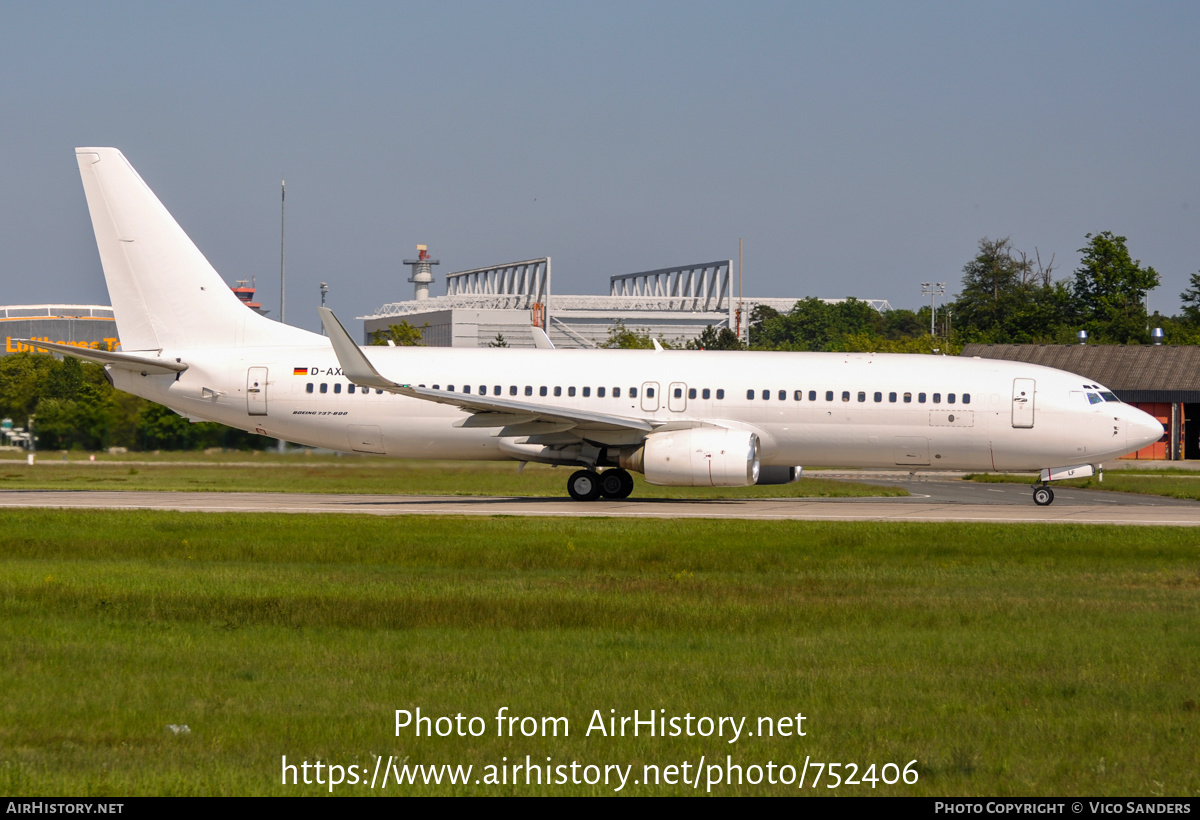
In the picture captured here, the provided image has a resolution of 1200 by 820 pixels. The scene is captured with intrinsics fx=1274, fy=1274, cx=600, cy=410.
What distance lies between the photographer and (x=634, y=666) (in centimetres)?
959

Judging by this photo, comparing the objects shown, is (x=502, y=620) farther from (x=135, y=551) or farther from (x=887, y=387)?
(x=887, y=387)

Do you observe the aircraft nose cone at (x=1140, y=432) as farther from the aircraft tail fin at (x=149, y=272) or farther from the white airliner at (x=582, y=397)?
the aircraft tail fin at (x=149, y=272)

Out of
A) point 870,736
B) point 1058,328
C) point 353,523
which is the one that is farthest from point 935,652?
point 1058,328

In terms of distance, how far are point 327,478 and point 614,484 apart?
6817 millimetres


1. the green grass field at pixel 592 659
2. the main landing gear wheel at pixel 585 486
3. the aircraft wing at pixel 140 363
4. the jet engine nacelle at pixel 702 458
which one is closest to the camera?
the green grass field at pixel 592 659

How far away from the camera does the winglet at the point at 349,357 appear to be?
80.8ft

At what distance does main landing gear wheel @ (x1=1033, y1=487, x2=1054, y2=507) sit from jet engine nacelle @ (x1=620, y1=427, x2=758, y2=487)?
23.8 ft

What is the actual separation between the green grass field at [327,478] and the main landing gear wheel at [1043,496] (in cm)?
493

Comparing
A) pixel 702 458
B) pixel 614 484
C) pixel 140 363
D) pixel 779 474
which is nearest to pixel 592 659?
pixel 702 458

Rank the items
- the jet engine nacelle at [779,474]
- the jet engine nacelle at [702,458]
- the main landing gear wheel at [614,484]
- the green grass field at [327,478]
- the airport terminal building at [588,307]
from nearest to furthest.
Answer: the jet engine nacelle at [702,458] → the main landing gear wheel at [614,484] → the green grass field at [327,478] → the jet engine nacelle at [779,474] → the airport terminal building at [588,307]

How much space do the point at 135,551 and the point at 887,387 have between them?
52.7ft

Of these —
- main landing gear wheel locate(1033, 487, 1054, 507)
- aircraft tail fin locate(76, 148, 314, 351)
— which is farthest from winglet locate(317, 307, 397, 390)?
main landing gear wheel locate(1033, 487, 1054, 507)

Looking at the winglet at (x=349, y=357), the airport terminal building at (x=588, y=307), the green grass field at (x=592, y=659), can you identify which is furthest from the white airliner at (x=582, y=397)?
the airport terminal building at (x=588, y=307)

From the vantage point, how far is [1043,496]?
2891 cm
